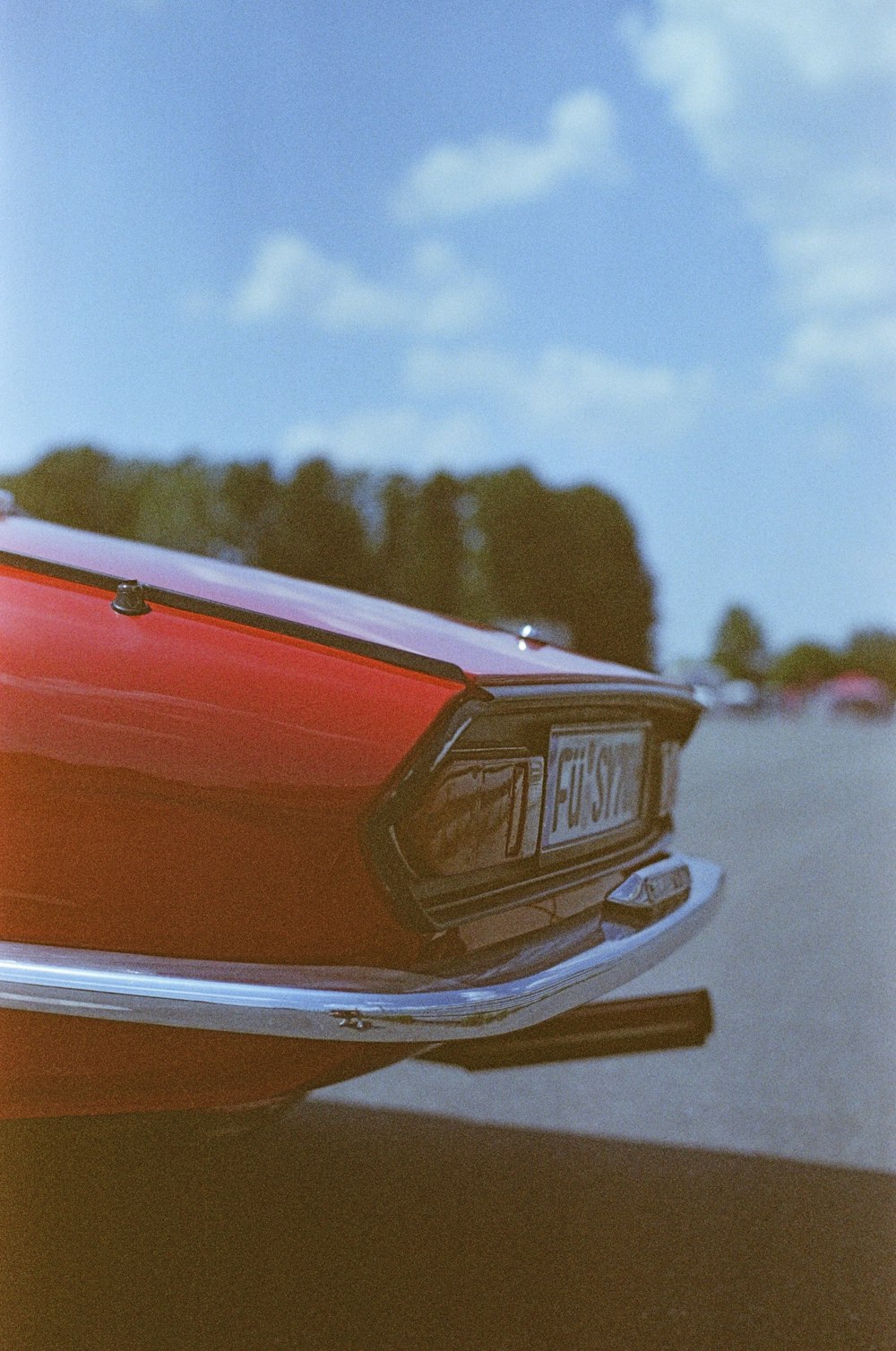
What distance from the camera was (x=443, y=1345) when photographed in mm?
1978

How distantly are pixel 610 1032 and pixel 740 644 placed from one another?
112 meters

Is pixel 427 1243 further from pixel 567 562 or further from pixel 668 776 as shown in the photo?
pixel 567 562

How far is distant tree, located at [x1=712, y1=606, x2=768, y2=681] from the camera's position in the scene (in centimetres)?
11000

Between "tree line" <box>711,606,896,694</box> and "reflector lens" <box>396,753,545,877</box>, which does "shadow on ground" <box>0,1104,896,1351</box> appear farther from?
"tree line" <box>711,606,896,694</box>

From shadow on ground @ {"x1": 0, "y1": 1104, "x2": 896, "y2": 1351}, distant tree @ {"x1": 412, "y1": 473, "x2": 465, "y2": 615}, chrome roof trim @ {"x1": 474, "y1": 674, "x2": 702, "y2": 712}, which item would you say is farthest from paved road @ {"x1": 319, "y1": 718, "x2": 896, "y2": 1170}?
distant tree @ {"x1": 412, "y1": 473, "x2": 465, "y2": 615}

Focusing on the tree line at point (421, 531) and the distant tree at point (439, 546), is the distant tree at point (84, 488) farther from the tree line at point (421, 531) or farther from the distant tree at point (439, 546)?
the distant tree at point (439, 546)

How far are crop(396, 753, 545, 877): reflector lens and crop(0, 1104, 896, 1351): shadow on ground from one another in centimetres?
53

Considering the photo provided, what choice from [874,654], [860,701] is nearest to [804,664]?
[874,654]

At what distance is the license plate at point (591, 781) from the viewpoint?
2.23 m

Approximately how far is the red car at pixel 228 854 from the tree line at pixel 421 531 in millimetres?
44651

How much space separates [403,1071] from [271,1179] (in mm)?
858

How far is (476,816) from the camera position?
6.43ft

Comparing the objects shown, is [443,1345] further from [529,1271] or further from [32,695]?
[32,695]

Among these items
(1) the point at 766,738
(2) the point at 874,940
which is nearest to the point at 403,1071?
(2) the point at 874,940
